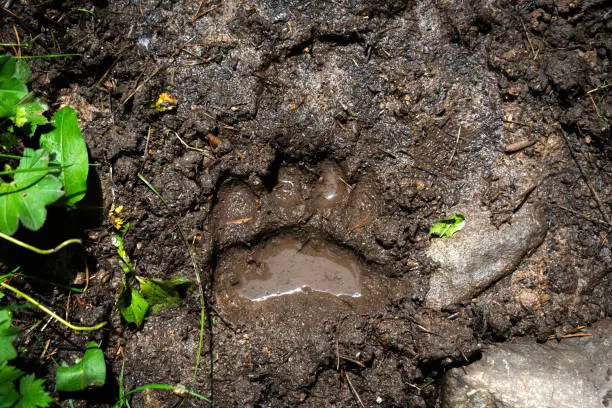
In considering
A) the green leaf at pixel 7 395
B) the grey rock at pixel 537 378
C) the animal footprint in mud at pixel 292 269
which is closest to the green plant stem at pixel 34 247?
the green leaf at pixel 7 395

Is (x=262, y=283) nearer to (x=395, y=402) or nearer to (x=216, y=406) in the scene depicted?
(x=216, y=406)

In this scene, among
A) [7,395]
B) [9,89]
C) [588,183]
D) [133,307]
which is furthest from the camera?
[588,183]

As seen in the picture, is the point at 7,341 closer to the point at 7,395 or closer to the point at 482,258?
the point at 7,395


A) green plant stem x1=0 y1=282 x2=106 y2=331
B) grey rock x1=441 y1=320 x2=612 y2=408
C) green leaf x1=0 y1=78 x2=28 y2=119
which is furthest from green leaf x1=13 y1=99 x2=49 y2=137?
grey rock x1=441 y1=320 x2=612 y2=408

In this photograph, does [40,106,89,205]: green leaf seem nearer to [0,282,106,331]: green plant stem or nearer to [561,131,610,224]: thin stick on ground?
[0,282,106,331]: green plant stem

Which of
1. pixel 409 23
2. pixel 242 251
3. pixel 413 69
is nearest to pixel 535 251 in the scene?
pixel 413 69

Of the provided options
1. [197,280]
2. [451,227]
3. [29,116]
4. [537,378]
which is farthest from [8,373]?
[537,378]
